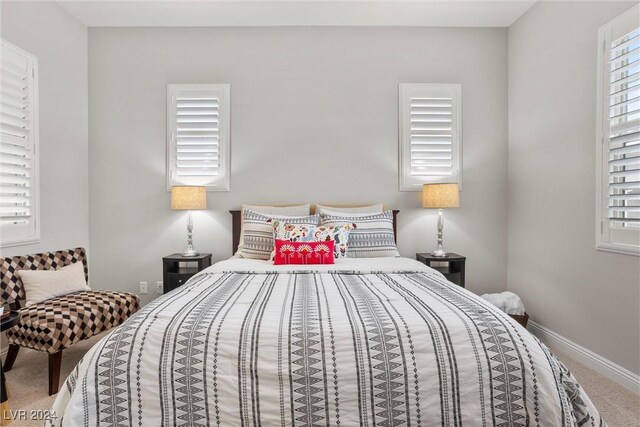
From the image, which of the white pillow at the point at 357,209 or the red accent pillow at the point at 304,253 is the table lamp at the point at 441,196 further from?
the red accent pillow at the point at 304,253

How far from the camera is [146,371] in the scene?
4.15 ft

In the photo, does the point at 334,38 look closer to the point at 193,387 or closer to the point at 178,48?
the point at 178,48

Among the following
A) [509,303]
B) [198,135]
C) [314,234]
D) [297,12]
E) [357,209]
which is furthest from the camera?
[198,135]

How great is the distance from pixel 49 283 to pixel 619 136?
3976 millimetres

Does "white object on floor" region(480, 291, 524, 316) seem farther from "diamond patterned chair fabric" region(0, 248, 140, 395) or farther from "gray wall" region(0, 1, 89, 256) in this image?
"gray wall" region(0, 1, 89, 256)

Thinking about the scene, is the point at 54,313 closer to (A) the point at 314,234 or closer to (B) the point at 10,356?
(B) the point at 10,356

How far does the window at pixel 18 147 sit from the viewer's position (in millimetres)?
2646

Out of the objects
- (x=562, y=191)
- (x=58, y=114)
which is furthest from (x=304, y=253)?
(x=58, y=114)

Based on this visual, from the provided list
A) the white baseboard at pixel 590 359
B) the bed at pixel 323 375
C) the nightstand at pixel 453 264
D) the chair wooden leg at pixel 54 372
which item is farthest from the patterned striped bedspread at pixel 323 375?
the nightstand at pixel 453 264

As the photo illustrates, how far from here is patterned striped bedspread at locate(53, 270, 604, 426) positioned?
1.20m

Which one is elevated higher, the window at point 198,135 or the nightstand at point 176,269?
the window at point 198,135

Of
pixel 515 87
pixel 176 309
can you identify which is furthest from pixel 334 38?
pixel 176 309

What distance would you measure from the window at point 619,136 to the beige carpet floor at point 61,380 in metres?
0.86

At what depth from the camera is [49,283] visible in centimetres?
254
